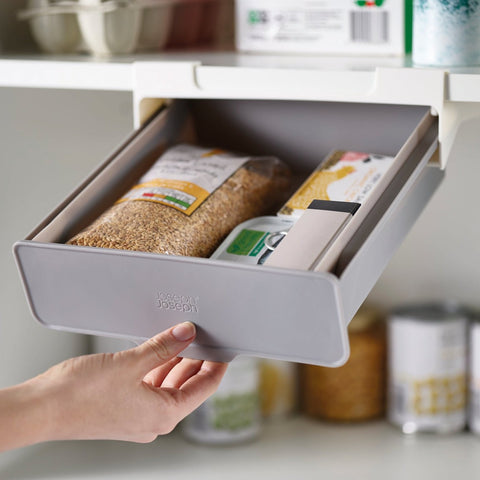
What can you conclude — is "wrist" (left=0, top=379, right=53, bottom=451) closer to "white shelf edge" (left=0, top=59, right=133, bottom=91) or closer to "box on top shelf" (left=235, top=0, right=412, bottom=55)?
"white shelf edge" (left=0, top=59, right=133, bottom=91)

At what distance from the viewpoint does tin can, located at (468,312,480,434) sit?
4.12 feet

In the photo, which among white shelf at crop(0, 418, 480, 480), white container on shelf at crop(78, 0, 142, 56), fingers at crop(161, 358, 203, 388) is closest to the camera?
fingers at crop(161, 358, 203, 388)

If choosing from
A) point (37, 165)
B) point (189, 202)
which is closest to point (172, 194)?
point (189, 202)

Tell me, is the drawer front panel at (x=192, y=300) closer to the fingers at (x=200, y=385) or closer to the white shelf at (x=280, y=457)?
the fingers at (x=200, y=385)

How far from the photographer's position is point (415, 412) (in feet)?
4.26

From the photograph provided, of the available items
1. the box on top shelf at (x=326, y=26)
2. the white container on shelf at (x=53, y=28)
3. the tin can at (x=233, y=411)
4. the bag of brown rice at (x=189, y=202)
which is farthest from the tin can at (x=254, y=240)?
the tin can at (x=233, y=411)

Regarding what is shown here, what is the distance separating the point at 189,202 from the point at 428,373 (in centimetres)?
63

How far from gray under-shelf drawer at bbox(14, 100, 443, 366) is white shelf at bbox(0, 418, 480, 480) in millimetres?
492

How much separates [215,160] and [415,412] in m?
0.61

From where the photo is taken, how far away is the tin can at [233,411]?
51.6 inches

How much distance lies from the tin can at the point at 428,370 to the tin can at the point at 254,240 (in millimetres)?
524

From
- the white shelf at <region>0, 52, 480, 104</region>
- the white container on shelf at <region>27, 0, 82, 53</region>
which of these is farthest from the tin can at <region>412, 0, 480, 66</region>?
the white container on shelf at <region>27, 0, 82, 53</region>

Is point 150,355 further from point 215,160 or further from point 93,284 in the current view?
point 215,160

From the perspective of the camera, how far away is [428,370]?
1279 mm
